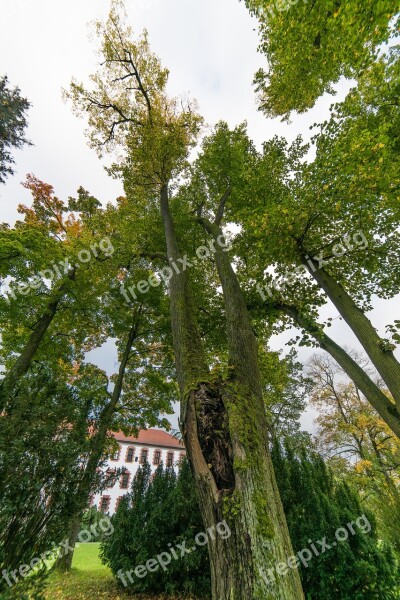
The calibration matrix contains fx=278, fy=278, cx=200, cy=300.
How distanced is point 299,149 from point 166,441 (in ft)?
132

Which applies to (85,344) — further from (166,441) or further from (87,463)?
(166,441)

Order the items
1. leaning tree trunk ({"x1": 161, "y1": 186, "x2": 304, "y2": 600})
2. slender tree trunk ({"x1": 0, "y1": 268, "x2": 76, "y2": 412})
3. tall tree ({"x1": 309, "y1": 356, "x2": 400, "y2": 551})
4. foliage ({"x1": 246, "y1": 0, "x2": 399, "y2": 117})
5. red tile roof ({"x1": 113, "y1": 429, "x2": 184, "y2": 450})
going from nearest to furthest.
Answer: leaning tree trunk ({"x1": 161, "y1": 186, "x2": 304, "y2": 600})
foliage ({"x1": 246, "y1": 0, "x2": 399, "y2": 117})
slender tree trunk ({"x1": 0, "y1": 268, "x2": 76, "y2": 412})
tall tree ({"x1": 309, "y1": 356, "x2": 400, "y2": 551})
red tile roof ({"x1": 113, "y1": 429, "x2": 184, "y2": 450})

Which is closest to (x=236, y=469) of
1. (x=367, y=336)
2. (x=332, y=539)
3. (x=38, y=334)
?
(x=367, y=336)

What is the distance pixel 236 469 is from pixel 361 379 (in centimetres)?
349

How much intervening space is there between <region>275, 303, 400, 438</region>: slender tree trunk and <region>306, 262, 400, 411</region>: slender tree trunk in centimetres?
26

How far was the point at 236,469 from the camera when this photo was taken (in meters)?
3.01

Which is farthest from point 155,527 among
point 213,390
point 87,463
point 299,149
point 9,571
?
point 299,149

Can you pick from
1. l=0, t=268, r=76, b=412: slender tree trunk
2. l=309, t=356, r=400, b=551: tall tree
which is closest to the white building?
l=309, t=356, r=400, b=551: tall tree

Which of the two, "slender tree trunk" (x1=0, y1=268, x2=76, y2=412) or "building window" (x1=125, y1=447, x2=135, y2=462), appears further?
"building window" (x1=125, y1=447, x2=135, y2=462)

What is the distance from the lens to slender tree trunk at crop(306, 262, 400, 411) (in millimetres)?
4695

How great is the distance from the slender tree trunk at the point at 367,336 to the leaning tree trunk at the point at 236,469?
7.47 feet

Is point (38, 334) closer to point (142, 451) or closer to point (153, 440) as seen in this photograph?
point (142, 451)

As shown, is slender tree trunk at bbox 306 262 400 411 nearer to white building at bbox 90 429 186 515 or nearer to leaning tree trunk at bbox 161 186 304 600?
leaning tree trunk at bbox 161 186 304 600

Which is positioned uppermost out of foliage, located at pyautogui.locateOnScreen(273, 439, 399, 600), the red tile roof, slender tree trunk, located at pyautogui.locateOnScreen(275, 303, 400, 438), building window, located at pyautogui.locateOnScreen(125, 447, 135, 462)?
the red tile roof
